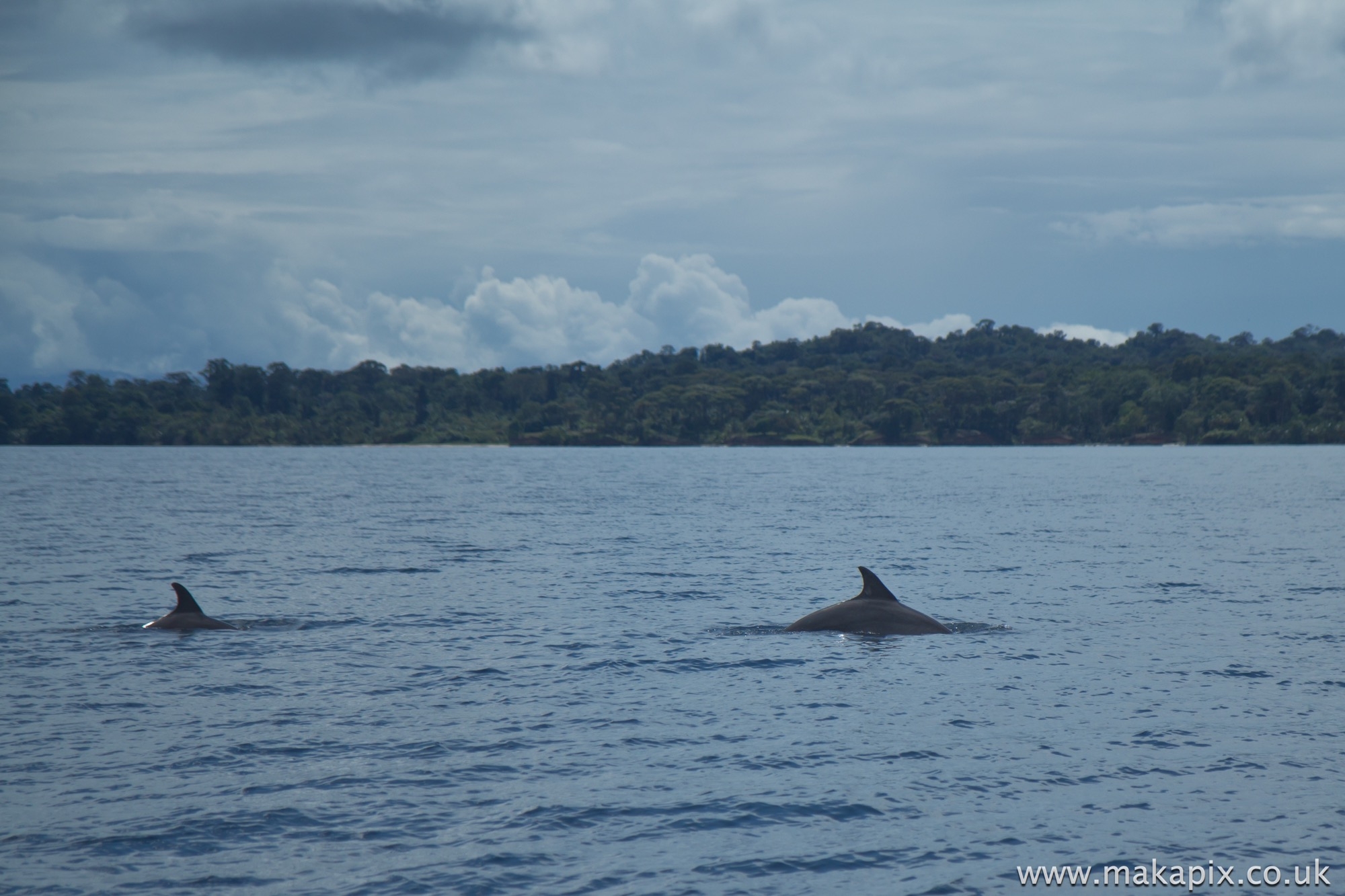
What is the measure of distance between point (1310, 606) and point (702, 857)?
83.7 feet

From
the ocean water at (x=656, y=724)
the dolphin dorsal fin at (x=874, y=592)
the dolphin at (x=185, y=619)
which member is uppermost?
the dolphin dorsal fin at (x=874, y=592)

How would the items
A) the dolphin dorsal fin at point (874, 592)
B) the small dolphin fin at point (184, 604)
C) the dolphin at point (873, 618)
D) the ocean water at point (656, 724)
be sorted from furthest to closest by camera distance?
the small dolphin fin at point (184, 604) < the dolphin dorsal fin at point (874, 592) < the dolphin at point (873, 618) < the ocean water at point (656, 724)

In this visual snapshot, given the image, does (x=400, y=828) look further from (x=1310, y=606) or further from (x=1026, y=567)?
(x=1026, y=567)

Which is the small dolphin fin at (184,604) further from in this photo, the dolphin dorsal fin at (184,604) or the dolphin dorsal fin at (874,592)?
the dolphin dorsal fin at (874,592)

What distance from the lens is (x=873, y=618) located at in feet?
90.1

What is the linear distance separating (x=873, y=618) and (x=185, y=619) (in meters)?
16.6

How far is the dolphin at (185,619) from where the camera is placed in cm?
2802

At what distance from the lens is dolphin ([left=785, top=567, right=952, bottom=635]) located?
89.7 feet

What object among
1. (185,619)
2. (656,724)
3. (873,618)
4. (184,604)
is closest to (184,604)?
(184,604)

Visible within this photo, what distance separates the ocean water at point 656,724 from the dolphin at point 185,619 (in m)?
0.87

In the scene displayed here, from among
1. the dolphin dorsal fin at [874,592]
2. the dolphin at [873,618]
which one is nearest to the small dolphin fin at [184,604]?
the dolphin dorsal fin at [874,592]

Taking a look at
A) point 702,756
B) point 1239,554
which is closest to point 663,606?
point 702,756

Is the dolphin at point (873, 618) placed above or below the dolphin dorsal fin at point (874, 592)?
below

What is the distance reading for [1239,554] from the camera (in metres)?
47.0
